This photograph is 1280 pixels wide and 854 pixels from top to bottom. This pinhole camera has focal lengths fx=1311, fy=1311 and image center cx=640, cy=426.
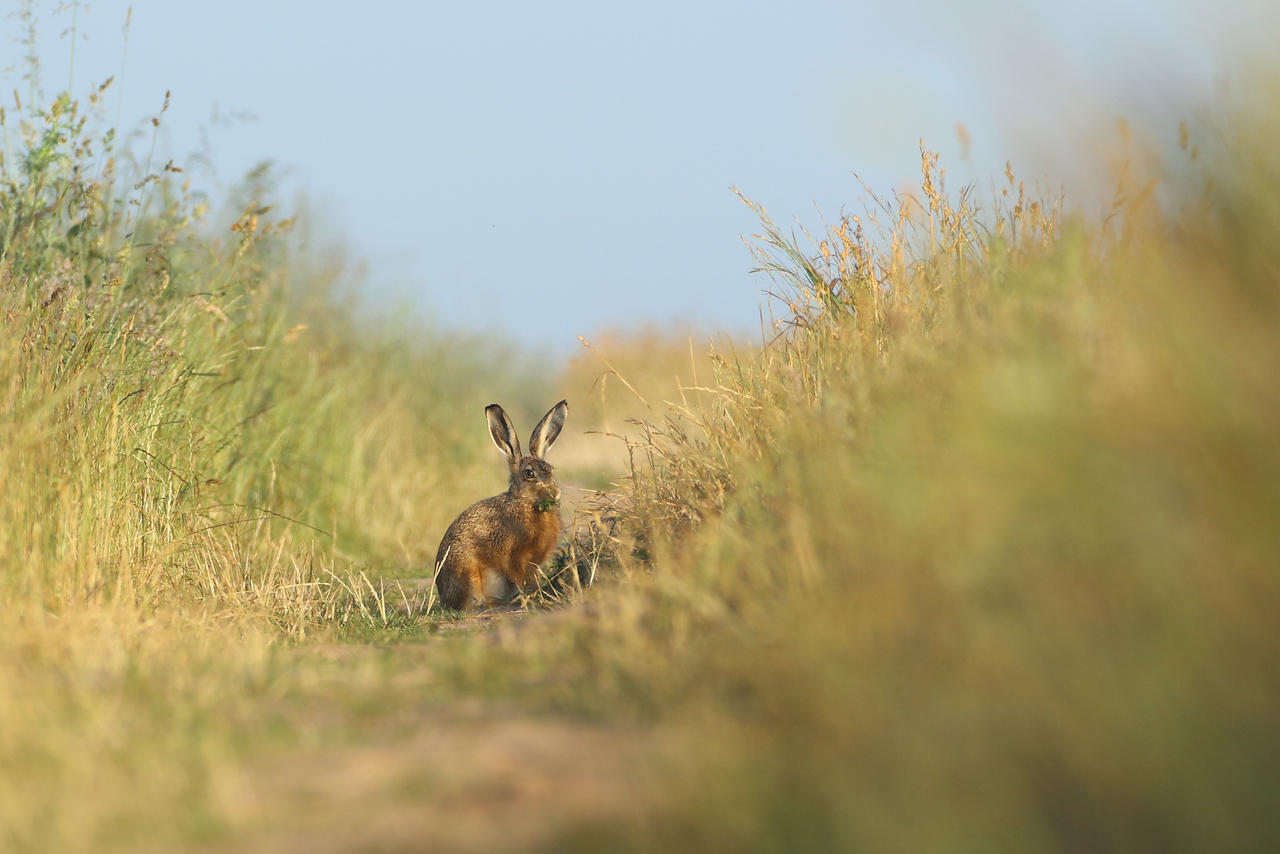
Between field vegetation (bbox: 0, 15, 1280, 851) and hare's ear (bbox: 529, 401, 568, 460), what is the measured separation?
6.70ft

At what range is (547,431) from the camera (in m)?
8.86

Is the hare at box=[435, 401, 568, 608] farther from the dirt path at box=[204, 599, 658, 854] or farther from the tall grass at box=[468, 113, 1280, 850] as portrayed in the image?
the dirt path at box=[204, 599, 658, 854]

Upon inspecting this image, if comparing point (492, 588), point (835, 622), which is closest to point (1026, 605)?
point (835, 622)

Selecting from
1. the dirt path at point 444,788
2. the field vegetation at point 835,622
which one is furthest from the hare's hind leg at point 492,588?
the dirt path at point 444,788

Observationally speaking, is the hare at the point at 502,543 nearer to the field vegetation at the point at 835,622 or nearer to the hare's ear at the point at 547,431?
the hare's ear at the point at 547,431

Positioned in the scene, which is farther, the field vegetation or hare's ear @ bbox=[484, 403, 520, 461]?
hare's ear @ bbox=[484, 403, 520, 461]

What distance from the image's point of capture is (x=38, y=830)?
3086 mm

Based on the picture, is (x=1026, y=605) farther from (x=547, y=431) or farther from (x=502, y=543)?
(x=547, y=431)

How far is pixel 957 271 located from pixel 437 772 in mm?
3904

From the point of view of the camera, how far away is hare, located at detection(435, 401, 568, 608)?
792 cm

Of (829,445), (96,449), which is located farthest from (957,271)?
(96,449)

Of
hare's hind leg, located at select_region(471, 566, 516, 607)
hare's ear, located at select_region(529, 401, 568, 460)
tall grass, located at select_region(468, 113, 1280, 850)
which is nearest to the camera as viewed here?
tall grass, located at select_region(468, 113, 1280, 850)

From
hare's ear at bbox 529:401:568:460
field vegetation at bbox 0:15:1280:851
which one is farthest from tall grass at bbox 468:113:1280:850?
hare's ear at bbox 529:401:568:460

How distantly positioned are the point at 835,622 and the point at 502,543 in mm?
4804
